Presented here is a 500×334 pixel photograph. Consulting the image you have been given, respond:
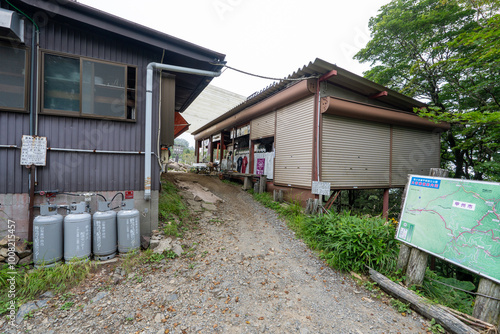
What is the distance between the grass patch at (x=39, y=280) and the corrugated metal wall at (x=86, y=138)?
5.28 feet

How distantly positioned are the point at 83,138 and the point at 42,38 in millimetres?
2178

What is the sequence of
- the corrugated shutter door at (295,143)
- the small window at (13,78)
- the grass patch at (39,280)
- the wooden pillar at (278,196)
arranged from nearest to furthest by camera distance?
the grass patch at (39,280)
the small window at (13,78)
the corrugated shutter door at (295,143)
the wooden pillar at (278,196)

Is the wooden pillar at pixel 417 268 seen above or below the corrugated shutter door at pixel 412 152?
below

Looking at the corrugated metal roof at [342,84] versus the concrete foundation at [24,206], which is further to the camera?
the corrugated metal roof at [342,84]

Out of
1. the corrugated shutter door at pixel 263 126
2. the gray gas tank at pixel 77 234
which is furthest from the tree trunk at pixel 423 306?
the corrugated shutter door at pixel 263 126

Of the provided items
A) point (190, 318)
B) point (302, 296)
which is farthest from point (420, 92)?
point (190, 318)

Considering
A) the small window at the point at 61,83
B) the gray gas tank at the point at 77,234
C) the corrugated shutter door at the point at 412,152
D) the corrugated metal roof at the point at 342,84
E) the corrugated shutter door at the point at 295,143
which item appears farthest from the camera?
the corrugated shutter door at the point at 412,152

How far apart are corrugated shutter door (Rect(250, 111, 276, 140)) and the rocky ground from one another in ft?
20.7

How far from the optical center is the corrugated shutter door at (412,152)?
351 inches

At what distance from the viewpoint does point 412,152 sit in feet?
30.8

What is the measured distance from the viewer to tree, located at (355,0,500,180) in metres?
7.35

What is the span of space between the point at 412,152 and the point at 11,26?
13.8 m

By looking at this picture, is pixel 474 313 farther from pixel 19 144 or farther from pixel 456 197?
pixel 19 144

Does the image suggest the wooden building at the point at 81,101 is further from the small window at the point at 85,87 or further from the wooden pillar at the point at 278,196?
the wooden pillar at the point at 278,196
